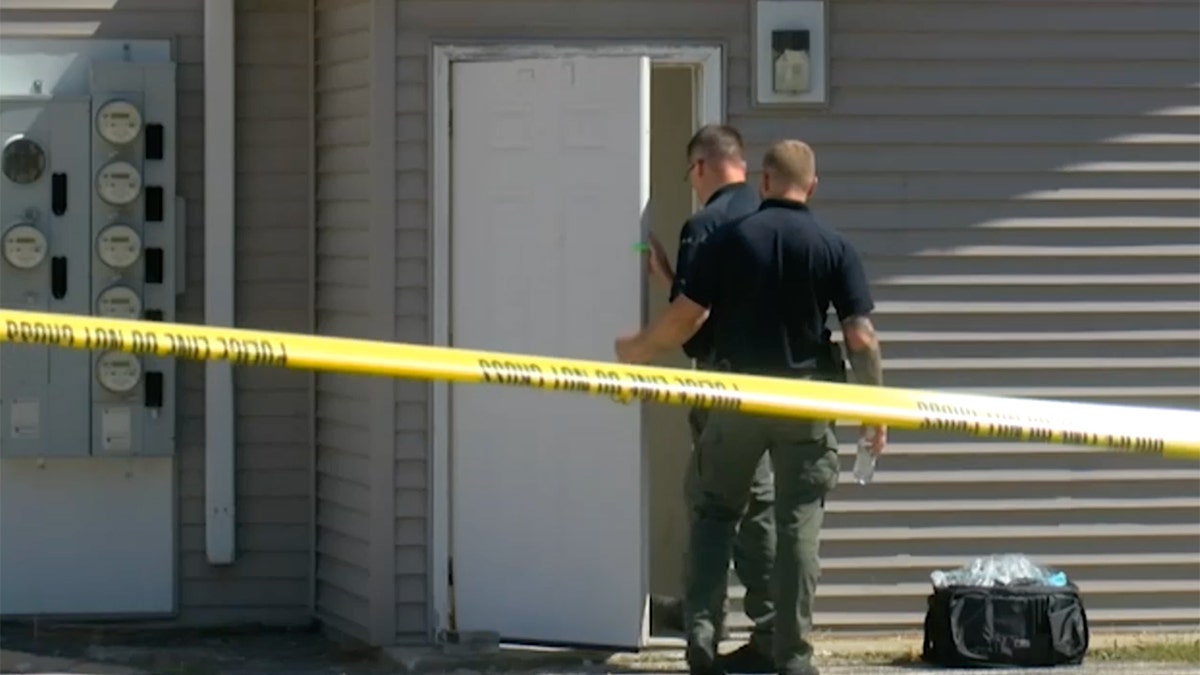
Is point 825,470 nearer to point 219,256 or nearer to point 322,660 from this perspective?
point 322,660

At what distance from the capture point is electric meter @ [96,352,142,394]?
887 centimetres

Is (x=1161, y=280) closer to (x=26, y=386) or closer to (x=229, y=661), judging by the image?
(x=229, y=661)

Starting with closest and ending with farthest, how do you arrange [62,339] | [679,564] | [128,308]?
1. [62,339]
2. [128,308]
3. [679,564]

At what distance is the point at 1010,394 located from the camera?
8.52 m

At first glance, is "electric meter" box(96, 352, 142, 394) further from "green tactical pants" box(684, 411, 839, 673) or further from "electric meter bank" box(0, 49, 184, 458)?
"green tactical pants" box(684, 411, 839, 673)

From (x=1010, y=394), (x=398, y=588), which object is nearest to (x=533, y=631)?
(x=398, y=588)

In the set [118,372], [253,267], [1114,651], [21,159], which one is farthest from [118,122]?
[1114,651]

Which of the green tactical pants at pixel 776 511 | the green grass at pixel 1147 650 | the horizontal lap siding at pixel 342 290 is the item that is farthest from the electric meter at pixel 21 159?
the green grass at pixel 1147 650

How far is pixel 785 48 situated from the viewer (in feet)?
27.3

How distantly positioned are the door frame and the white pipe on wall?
1.06 meters

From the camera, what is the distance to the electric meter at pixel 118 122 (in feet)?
28.8

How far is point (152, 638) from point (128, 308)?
4.23 ft

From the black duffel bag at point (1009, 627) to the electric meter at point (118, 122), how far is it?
357cm

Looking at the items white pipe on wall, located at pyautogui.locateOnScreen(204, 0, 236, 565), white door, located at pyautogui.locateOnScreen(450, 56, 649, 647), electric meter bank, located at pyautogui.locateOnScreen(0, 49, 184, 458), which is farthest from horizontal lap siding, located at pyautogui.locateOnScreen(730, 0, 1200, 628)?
electric meter bank, located at pyautogui.locateOnScreen(0, 49, 184, 458)
